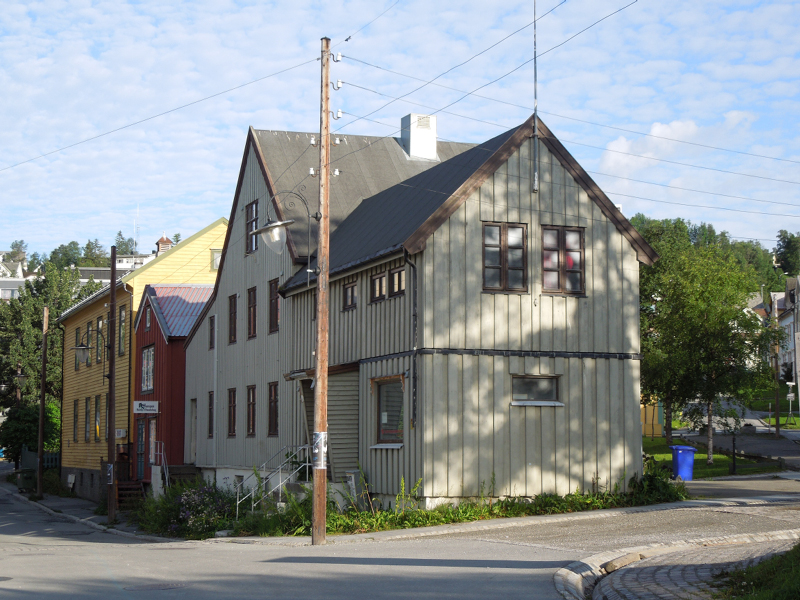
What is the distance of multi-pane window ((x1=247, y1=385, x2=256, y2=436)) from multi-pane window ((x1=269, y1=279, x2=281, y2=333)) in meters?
2.47

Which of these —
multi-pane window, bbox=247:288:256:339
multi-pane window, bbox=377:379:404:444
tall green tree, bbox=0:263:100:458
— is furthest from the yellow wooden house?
multi-pane window, bbox=377:379:404:444

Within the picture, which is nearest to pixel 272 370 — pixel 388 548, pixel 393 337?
pixel 393 337

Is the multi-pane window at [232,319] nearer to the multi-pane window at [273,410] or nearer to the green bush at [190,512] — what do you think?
the multi-pane window at [273,410]

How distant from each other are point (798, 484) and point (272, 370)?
1455cm

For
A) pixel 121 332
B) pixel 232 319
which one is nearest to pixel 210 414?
pixel 232 319

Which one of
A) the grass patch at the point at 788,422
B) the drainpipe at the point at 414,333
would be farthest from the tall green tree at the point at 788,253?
the drainpipe at the point at 414,333

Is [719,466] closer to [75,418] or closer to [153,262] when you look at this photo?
[153,262]

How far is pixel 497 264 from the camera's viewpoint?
1980 cm

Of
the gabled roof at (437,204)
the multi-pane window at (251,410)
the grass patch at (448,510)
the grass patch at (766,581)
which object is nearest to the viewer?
the grass patch at (766,581)

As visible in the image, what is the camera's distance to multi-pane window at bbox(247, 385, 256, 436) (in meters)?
28.5

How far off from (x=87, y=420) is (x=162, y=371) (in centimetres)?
1137

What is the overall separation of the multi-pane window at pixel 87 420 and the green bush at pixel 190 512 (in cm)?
1830

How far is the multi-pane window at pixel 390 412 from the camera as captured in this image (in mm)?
20047

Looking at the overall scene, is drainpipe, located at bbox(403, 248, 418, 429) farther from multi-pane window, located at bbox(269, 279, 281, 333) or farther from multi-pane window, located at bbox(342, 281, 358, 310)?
multi-pane window, located at bbox(269, 279, 281, 333)
